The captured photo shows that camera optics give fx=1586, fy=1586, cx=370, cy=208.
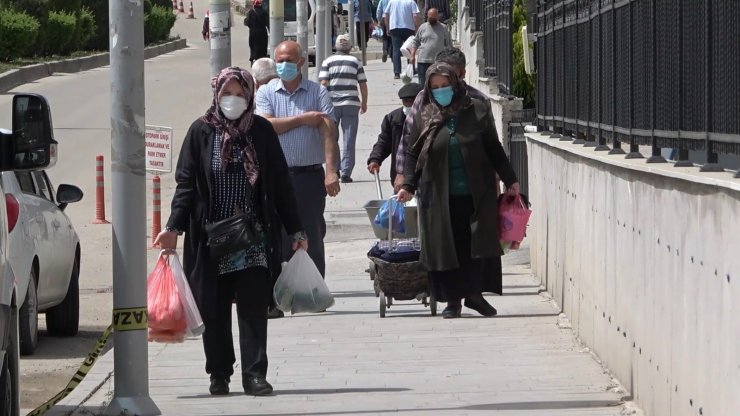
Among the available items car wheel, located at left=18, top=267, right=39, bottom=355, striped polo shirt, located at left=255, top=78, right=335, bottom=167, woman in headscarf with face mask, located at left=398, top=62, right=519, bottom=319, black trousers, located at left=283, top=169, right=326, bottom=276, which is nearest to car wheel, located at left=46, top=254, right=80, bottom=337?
car wheel, located at left=18, top=267, right=39, bottom=355

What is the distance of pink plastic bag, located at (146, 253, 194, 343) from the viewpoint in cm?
Result: 805

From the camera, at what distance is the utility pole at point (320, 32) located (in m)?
27.1

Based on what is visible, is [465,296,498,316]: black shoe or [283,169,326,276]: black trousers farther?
[283,169,326,276]: black trousers

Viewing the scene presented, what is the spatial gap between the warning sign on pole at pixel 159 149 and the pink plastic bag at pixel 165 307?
8.09 metres

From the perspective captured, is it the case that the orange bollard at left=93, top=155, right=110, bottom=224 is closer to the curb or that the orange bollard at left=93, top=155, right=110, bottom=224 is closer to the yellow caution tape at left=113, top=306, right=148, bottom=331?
the yellow caution tape at left=113, top=306, right=148, bottom=331

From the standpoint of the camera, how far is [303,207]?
1162 cm

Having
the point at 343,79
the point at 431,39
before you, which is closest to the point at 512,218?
the point at 343,79

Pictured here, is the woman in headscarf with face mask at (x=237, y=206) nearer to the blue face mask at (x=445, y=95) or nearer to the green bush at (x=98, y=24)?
the blue face mask at (x=445, y=95)

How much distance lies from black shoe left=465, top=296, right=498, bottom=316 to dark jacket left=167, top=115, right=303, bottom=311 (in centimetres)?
301

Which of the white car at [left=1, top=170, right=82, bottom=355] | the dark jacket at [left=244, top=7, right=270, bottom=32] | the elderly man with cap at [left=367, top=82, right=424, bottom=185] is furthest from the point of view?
the dark jacket at [left=244, top=7, right=270, bottom=32]

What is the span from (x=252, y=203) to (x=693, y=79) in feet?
8.43

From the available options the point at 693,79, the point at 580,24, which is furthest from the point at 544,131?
the point at 693,79

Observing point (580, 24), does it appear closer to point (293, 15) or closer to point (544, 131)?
point (544, 131)

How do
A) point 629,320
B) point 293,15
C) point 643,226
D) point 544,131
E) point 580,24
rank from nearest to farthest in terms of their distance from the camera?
point 643,226, point 629,320, point 580,24, point 544,131, point 293,15
